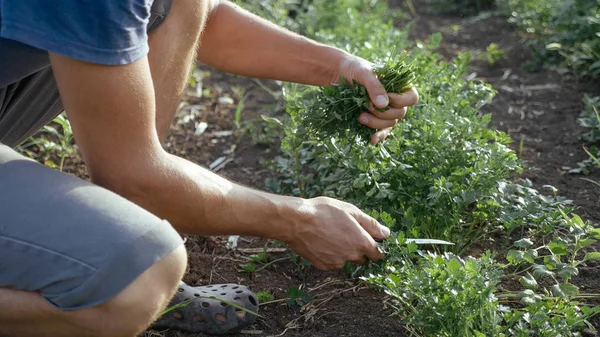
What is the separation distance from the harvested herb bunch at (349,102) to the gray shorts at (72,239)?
2.94 ft

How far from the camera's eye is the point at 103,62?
193 centimetres

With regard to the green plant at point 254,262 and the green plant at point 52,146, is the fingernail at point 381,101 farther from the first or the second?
the green plant at point 52,146

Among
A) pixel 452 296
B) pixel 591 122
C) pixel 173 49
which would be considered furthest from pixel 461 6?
pixel 452 296

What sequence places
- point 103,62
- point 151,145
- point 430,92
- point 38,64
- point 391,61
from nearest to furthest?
point 103,62 → point 151,145 → point 38,64 → point 391,61 → point 430,92

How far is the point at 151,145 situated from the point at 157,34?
0.62m

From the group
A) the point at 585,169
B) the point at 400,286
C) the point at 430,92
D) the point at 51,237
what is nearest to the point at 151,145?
the point at 51,237

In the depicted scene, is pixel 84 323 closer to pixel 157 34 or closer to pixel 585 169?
pixel 157 34

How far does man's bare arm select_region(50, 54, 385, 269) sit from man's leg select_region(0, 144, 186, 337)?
0.11m

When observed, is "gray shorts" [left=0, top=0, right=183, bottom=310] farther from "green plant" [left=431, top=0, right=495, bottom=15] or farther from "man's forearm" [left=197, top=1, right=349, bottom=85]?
"green plant" [left=431, top=0, right=495, bottom=15]

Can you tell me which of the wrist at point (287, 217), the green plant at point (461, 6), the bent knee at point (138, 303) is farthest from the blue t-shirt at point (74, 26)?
the green plant at point (461, 6)

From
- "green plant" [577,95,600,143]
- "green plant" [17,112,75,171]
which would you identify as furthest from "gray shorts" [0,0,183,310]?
"green plant" [577,95,600,143]

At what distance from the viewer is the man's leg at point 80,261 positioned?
194 cm

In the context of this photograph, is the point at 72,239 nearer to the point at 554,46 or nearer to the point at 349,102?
the point at 349,102

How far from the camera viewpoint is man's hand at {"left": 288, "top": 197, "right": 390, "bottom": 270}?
243 centimetres
